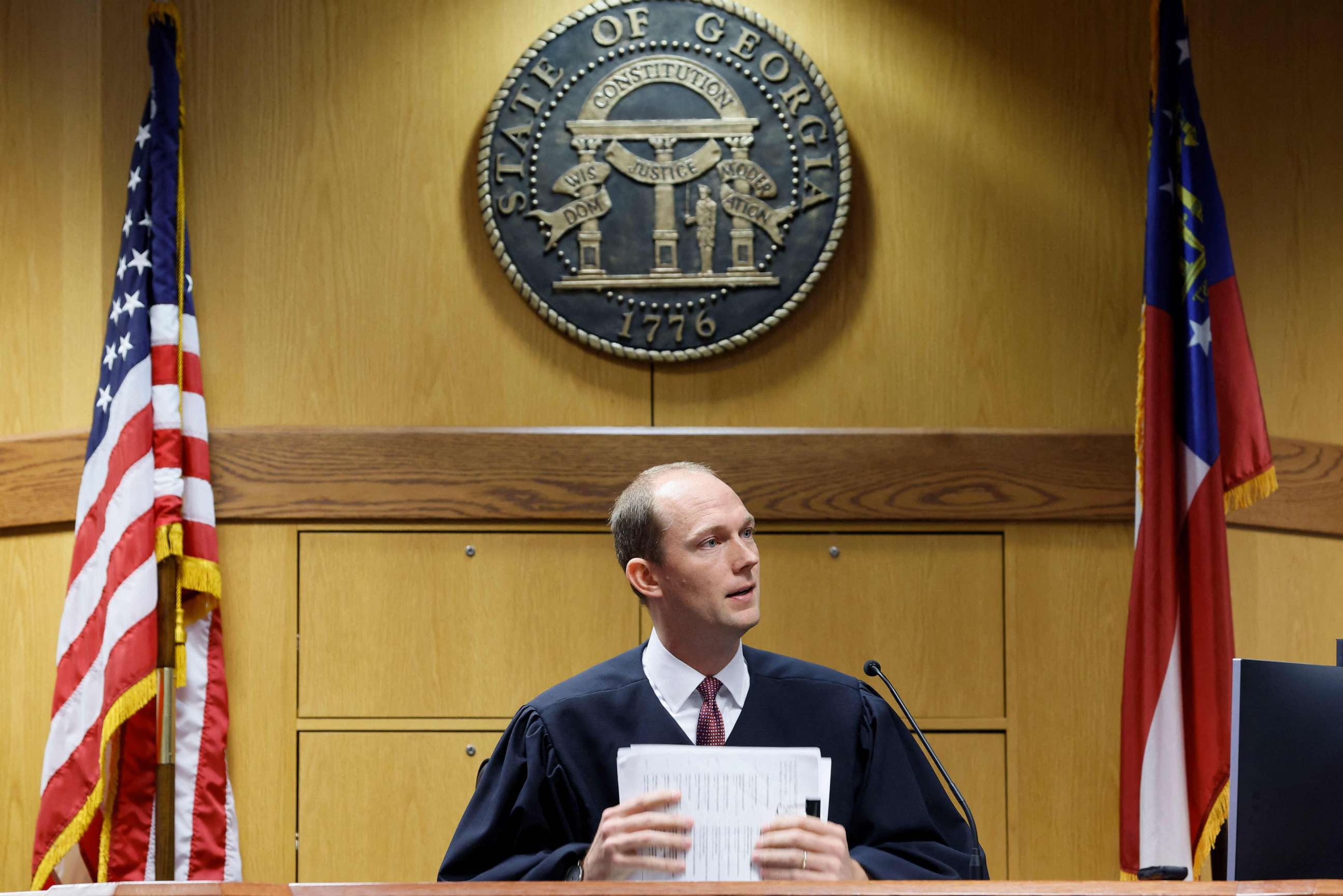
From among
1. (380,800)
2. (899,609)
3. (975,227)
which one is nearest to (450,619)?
(380,800)

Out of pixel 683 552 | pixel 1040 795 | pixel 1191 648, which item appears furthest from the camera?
pixel 1040 795

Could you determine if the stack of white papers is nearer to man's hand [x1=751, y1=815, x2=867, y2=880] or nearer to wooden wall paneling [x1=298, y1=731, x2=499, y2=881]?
man's hand [x1=751, y1=815, x2=867, y2=880]

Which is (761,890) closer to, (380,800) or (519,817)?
(519,817)

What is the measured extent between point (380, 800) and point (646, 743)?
1.43 meters

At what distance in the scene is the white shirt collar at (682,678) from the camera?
7.14ft

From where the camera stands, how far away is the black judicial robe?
6.72 ft

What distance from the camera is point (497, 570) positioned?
3.36 m

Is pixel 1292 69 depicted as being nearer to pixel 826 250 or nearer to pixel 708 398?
pixel 826 250

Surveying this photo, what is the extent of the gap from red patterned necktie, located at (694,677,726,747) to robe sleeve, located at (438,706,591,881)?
24 cm

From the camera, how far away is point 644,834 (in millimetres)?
1754

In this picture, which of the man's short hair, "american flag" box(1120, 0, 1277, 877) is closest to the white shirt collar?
the man's short hair

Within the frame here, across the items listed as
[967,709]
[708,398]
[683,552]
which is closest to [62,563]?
[708,398]

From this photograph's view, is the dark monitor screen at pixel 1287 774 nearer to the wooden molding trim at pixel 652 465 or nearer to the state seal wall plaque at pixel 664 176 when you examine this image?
the wooden molding trim at pixel 652 465

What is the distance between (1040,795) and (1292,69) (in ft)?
7.05
